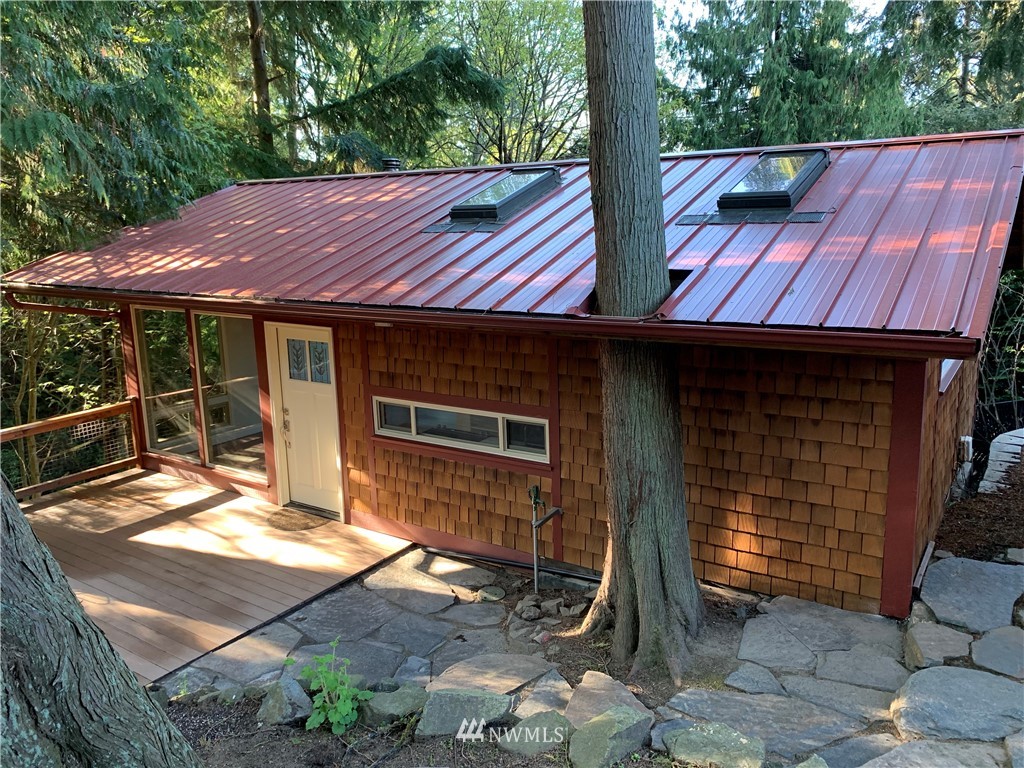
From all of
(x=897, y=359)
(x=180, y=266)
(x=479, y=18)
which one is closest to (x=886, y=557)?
(x=897, y=359)

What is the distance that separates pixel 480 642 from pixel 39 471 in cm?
712

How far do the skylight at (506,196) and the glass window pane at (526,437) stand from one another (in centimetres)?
197

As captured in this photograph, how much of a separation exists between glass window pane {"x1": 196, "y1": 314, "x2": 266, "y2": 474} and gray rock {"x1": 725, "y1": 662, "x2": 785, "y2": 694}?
5245 millimetres

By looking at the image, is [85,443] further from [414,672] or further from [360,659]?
[414,672]

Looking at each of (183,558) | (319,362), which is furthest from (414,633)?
(319,362)

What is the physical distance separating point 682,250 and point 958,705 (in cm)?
310

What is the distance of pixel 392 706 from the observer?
370cm

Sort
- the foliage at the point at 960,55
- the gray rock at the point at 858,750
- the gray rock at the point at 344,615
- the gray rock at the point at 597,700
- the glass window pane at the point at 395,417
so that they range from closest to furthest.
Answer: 1. the gray rock at the point at 858,750
2. the gray rock at the point at 597,700
3. the gray rock at the point at 344,615
4. the glass window pane at the point at 395,417
5. the foliage at the point at 960,55

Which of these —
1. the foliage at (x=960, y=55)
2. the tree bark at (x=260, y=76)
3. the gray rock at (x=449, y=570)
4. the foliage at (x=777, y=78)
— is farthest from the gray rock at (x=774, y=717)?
the foliage at (x=777, y=78)

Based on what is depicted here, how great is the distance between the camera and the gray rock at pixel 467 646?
4.52m

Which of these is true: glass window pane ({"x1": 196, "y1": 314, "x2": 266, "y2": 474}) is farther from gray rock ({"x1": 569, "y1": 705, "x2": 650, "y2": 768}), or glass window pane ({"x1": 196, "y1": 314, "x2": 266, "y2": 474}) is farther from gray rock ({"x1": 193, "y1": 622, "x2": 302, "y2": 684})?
gray rock ({"x1": 569, "y1": 705, "x2": 650, "y2": 768})

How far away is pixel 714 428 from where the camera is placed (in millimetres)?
5012

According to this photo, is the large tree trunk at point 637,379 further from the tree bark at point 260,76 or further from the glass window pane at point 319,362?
the tree bark at point 260,76

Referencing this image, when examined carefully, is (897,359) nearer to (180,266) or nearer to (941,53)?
(180,266)
